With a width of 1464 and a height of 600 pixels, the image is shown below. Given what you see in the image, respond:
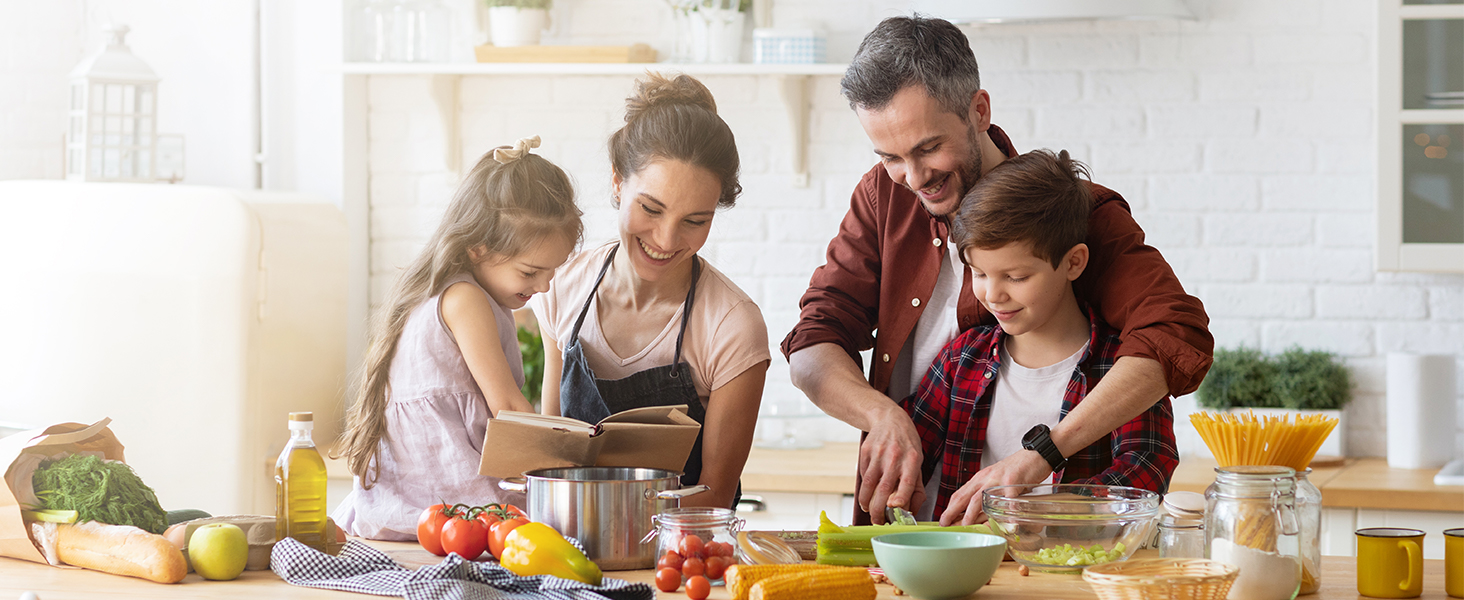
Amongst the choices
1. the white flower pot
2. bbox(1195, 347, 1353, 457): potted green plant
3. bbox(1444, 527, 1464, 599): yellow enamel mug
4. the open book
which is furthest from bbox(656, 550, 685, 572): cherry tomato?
the white flower pot

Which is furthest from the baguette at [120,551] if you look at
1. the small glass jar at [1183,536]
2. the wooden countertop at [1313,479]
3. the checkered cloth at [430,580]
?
the wooden countertop at [1313,479]

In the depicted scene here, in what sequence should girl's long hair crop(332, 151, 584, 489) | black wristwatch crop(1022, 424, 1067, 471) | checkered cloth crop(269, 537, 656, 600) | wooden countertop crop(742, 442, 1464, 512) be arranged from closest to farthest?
checkered cloth crop(269, 537, 656, 600), black wristwatch crop(1022, 424, 1067, 471), girl's long hair crop(332, 151, 584, 489), wooden countertop crop(742, 442, 1464, 512)

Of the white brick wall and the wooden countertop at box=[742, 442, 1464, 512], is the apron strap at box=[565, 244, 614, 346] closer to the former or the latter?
the wooden countertop at box=[742, 442, 1464, 512]

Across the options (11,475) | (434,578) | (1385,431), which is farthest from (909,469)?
(1385,431)

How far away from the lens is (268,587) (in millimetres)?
1480

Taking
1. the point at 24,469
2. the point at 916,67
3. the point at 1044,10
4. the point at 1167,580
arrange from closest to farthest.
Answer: the point at 1167,580 → the point at 24,469 → the point at 916,67 → the point at 1044,10

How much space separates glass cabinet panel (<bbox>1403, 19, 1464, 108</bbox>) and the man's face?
1.75m

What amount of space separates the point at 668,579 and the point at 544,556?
5.7 inches

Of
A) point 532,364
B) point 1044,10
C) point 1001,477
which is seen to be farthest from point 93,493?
point 1044,10

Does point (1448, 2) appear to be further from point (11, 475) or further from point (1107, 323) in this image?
point (11, 475)

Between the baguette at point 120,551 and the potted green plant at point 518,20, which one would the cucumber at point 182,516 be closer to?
the baguette at point 120,551

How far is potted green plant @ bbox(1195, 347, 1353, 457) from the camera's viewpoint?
10.4 ft

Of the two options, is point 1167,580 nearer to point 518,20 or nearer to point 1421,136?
point 1421,136

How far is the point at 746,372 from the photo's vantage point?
198 cm
